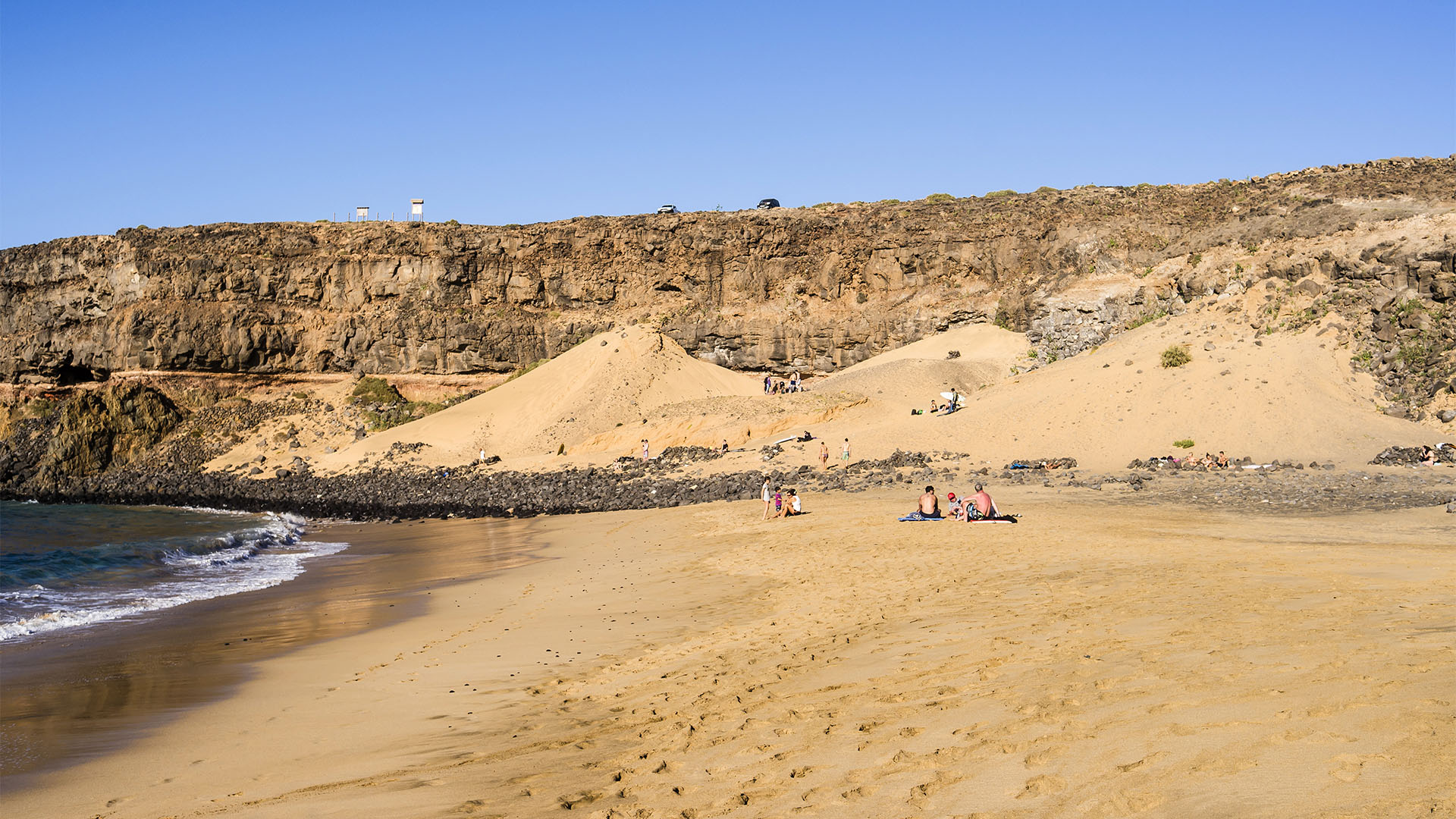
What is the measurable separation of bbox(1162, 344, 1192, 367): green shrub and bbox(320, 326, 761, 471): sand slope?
16.3 m

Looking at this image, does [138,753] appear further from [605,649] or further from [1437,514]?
[1437,514]

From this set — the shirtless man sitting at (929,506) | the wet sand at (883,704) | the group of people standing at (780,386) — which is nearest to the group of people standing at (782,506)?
the shirtless man sitting at (929,506)

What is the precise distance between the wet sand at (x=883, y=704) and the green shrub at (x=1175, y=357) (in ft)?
61.6

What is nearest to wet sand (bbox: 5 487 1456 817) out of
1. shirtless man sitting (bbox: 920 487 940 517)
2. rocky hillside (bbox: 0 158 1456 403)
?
shirtless man sitting (bbox: 920 487 940 517)

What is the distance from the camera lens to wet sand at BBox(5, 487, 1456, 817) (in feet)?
15.1

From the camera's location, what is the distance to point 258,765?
645 centimetres

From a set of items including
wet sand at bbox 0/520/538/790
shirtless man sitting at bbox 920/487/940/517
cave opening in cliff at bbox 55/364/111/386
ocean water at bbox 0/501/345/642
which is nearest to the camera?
wet sand at bbox 0/520/538/790

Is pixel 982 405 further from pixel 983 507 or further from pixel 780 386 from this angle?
pixel 983 507

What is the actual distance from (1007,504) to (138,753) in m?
16.4

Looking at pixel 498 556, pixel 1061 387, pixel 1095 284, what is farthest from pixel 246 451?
pixel 1095 284

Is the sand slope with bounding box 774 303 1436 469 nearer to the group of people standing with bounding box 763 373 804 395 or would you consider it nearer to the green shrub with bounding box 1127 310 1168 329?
the green shrub with bounding box 1127 310 1168 329

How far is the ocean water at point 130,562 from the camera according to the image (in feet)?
45.8

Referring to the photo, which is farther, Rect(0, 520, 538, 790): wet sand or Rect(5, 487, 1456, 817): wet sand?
Rect(0, 520, 538, 790): wet sand

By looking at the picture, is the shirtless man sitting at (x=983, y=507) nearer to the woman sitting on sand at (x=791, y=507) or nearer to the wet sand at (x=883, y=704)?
the woman sitting on sand at (x=791, y=507)
